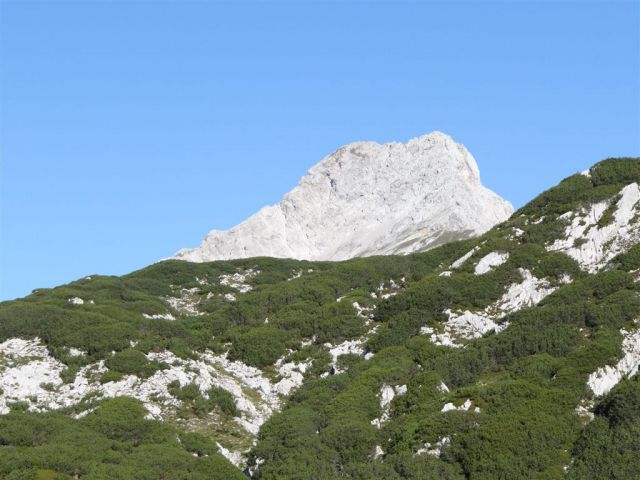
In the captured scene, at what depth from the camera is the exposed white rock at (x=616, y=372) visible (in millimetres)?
41688

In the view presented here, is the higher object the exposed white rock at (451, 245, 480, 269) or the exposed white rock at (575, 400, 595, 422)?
the exposed white rock at (451, 245, 480, 269)

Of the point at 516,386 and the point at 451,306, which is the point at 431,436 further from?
the point at 451,306

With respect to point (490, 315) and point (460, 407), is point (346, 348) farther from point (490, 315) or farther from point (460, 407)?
point (460, 407)

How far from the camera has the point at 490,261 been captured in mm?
61719

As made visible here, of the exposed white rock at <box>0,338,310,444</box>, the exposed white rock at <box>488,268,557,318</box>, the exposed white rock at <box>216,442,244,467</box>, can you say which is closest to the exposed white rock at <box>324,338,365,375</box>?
the exposed white rock at <box>0,338,310,444</box>

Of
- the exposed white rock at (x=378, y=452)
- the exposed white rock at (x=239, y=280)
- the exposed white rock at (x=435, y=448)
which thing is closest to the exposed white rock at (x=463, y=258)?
the exposed white rock at (x=239, y=280)

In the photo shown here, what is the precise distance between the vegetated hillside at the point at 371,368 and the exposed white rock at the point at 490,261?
0.22 m

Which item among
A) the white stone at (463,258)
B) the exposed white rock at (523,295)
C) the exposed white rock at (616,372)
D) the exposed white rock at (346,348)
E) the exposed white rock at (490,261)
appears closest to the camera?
the exposed white rock at (616,372)

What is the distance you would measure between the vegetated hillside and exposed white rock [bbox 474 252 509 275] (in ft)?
0.71

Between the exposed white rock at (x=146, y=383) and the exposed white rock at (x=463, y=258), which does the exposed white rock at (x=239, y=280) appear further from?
the exposed white rock at (x=146, y=383)

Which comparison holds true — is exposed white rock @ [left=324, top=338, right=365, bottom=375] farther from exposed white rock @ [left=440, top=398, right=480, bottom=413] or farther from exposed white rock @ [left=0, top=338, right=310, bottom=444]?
exposed white rock @ [left=440, top=398, right=480, bottom=413]

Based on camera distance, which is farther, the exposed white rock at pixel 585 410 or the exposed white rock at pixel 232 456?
Answer: the exposed white rock at pixel 232 456

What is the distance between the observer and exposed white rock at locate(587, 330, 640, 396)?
41.7 m

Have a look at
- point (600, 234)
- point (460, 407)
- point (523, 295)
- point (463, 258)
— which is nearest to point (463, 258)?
point (463, 258)
